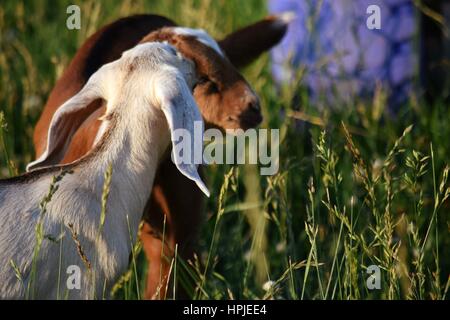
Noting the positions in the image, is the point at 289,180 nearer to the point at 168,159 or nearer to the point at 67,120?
the point at 168,159

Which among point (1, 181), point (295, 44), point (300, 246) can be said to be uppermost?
point (295, 44)

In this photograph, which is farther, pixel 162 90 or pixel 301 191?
pixel 301 191

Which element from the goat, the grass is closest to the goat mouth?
the goat

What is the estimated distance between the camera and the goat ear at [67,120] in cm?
296

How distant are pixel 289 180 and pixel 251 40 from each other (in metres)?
0.56

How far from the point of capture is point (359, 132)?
173 inches

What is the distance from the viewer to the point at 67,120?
304 centimetres

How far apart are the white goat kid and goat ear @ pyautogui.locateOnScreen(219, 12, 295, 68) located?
845mm

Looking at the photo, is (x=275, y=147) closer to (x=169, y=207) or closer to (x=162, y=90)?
(x=169, y=207)

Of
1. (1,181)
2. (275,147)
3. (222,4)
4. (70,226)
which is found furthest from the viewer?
(222,4)

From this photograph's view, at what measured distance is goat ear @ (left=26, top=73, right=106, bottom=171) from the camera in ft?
9.73

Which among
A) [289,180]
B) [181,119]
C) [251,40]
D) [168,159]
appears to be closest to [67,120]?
[168,159]
